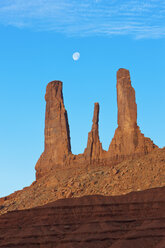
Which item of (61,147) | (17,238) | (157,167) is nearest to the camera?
(17,238)

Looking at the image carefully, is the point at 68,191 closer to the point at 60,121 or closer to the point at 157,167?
the point at 157,167

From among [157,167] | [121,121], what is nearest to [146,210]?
[157,167]

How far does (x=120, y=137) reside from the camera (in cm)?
10219

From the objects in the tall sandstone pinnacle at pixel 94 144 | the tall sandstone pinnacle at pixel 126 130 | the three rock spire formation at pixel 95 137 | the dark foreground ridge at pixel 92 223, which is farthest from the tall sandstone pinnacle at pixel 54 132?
the dark foreground ridge at pixel 92 223

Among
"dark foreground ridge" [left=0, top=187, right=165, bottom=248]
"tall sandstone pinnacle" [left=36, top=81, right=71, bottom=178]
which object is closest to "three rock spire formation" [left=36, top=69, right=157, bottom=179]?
"tall sandstone pinnacle" [left=36, top=81, right=71, bottom=178]

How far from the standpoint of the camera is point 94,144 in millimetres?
106812

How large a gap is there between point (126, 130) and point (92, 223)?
28.9 metres

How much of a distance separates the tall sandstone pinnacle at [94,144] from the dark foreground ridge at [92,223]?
68.5 ft

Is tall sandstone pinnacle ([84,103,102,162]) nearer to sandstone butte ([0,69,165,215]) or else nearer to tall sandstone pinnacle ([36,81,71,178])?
sandstone butte ([0,69,165,215])

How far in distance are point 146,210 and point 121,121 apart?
27.5 m

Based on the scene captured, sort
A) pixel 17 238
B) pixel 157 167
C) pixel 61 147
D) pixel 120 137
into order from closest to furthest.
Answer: pixel 17 238, pixel 157 167, pixel 120 137, pixel 61 147

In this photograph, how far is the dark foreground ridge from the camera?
227 feet

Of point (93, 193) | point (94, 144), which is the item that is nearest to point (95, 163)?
point (94, 144)

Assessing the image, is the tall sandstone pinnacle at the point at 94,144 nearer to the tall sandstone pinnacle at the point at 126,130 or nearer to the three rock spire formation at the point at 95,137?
the three rock spire formation at the point at 95,137
